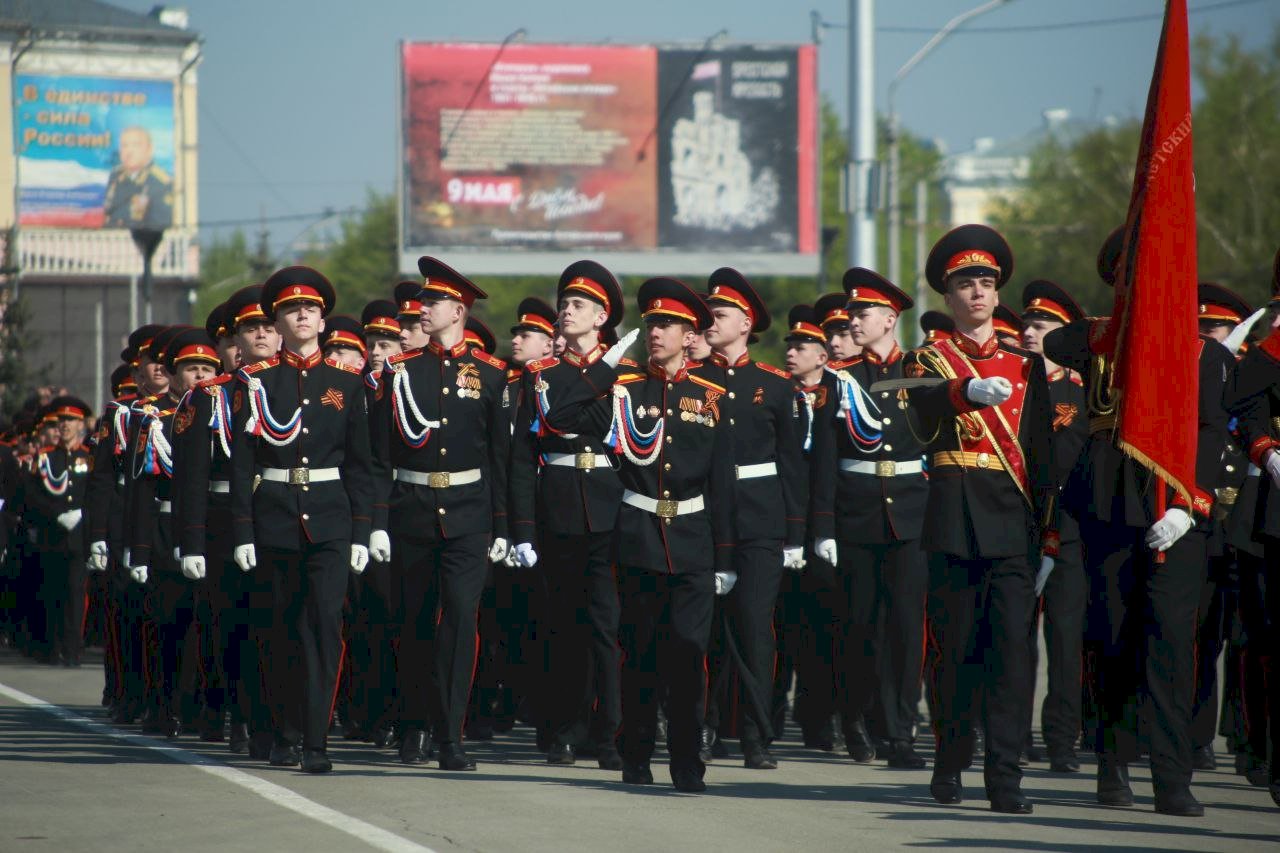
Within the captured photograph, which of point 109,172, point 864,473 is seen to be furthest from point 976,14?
point 109,172

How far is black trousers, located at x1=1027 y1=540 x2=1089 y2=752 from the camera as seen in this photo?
11297 mm

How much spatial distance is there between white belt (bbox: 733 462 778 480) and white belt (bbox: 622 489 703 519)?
1322 millimetres

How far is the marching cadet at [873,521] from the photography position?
38.3ft

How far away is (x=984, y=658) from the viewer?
949 cm

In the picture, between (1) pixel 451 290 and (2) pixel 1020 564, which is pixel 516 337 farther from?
(2) pixel 1020 564

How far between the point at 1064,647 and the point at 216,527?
436 cm

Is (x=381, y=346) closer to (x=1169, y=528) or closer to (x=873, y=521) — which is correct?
(x=873, y=521)

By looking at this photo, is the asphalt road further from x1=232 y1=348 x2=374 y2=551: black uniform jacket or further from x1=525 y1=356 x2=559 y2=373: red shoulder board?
x1=525 y1=356 x2=559 y2=373: red shoulder board

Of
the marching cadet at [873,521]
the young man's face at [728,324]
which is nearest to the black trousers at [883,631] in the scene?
the marching cadet at [873,521]

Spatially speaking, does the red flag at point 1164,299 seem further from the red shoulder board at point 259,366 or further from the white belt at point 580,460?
the red shoulder board at point 259,366

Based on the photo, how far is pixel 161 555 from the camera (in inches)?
510

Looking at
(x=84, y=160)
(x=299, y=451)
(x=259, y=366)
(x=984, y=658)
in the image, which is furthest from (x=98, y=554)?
(x=84, y=160)

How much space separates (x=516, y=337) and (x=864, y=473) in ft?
11.3

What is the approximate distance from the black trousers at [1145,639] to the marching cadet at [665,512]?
1684mm
